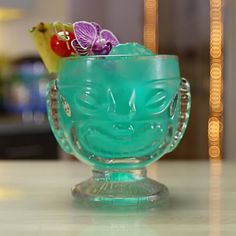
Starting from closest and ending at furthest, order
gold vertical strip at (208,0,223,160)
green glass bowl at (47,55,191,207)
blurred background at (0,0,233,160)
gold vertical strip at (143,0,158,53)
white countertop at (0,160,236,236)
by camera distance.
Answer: white countertop at (0,160,236,236)
green glass bowl at (47,55,191,207)
blurred background at (0,0,233,160)
gold vertical strip at (208,0,223,160)
gold vertical strip at (143,0,158,53)

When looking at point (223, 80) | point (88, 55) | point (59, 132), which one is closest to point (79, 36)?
point (88, 55)

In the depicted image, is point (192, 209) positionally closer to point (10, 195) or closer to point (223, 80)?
point (10, 195)

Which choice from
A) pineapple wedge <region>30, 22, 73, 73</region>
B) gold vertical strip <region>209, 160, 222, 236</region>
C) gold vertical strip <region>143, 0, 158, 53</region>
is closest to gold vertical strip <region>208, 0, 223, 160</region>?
gold vertical strip <region>143, 0, 158, 53</region>

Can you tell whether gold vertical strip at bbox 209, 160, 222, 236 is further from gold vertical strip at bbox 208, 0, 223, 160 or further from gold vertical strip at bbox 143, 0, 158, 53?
gold vertical strip at bbox 143, 0, 158, 53

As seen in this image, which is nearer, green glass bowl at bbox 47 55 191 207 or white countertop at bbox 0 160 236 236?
white countertop at bbox 0 160 236 236

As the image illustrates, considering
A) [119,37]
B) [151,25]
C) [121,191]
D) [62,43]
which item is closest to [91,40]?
[62,43]

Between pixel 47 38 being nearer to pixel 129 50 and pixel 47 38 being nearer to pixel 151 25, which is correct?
pixel 129 50

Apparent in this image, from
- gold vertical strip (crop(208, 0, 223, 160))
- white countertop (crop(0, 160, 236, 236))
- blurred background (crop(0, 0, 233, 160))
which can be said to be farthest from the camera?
gold vertical strip (crop(208, 0, 223, 160))
